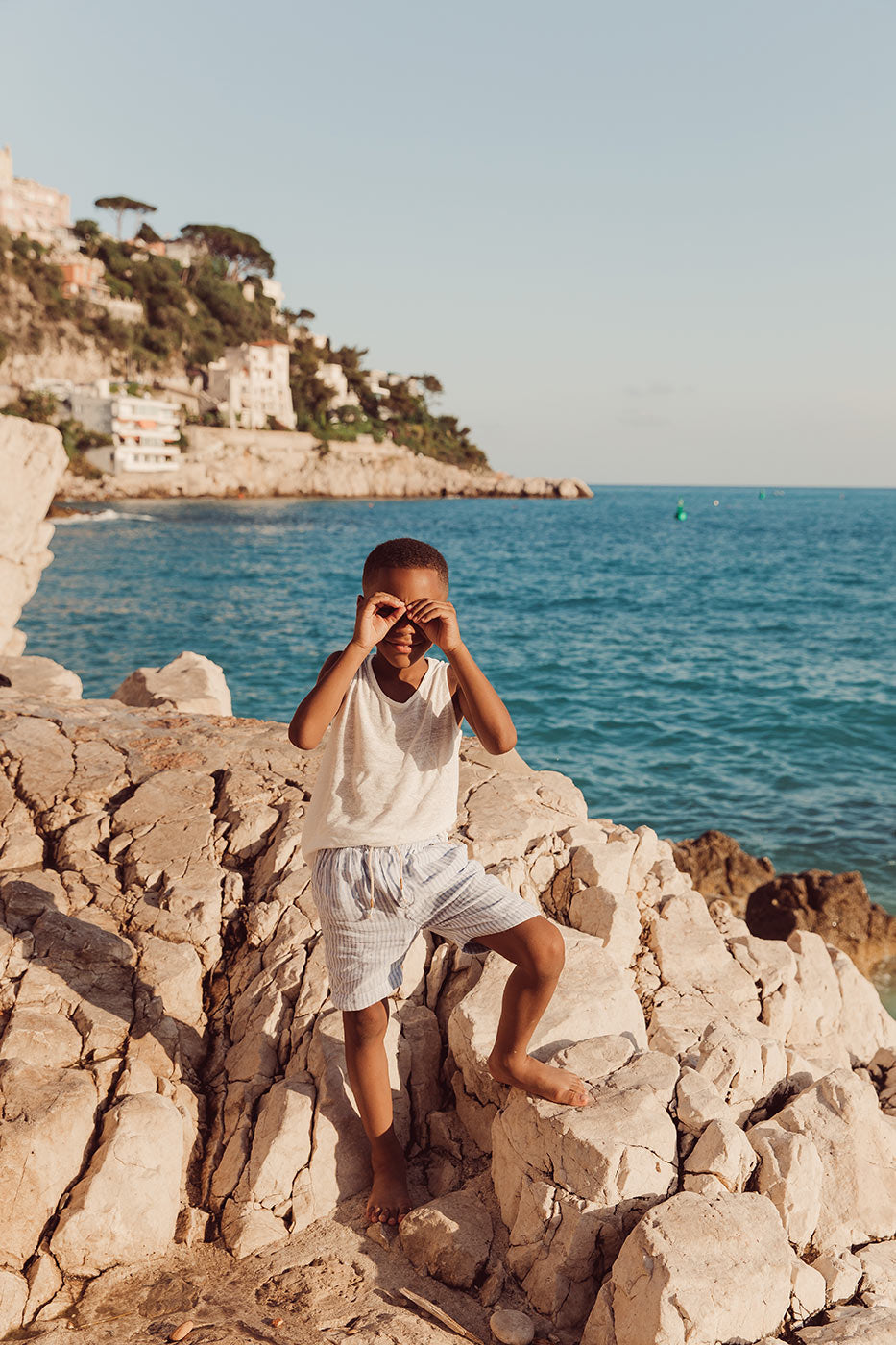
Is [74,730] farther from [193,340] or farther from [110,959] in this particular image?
[193,340]

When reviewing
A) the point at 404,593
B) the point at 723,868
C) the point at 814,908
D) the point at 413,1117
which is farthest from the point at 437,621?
the point at 723,868

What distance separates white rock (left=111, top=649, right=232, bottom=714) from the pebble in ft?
16.6

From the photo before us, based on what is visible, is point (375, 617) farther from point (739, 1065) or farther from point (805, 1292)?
point (805, 1292)

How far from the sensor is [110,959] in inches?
155

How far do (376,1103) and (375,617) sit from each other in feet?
5.49

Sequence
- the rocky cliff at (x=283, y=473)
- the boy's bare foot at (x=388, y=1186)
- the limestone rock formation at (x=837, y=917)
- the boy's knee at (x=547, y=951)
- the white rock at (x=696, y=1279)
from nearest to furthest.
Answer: the white rock at (x=696, y=1279) < the boy's knee at (x=547, y=951) < the boy's bare foot at (x=388, y=1186) < the limestone rock formation at (x=837, y=917) < the rocky cliff at (x=283, y=473)

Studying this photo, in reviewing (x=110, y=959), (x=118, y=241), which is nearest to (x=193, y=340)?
(x=118, y=241)

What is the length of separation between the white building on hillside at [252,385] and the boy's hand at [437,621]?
284 feet

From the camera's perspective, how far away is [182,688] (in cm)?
764

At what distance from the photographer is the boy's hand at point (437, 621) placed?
2.83m

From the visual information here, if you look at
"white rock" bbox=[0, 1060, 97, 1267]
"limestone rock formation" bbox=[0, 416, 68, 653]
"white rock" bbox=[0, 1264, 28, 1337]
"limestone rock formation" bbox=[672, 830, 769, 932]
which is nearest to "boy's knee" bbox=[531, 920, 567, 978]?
"white rock" bbox=[0, 1060, 97, 1267]

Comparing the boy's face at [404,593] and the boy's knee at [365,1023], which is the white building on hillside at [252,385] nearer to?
the boy's face at [404,593]

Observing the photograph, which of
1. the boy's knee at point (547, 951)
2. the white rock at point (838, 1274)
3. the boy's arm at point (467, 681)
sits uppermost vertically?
the boy's arm at point (467, 681)

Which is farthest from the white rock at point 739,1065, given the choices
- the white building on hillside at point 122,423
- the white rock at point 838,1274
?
the white building on hillside at point 122,423
